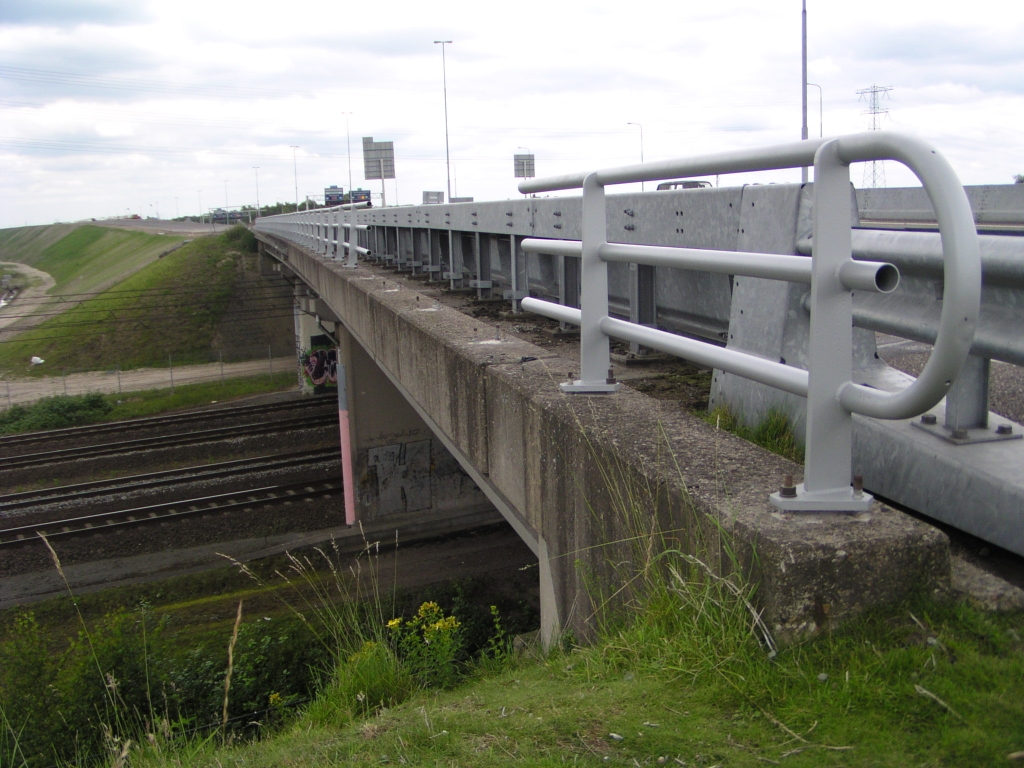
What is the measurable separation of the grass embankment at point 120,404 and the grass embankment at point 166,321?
23.9 ft

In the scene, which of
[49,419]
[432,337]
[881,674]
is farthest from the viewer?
[49,419]

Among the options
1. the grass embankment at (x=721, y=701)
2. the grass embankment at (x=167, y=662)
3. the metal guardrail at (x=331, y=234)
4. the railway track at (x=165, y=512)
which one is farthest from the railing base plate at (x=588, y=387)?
the railway track at (x=165, y=512)

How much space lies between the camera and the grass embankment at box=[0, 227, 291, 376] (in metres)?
46.9

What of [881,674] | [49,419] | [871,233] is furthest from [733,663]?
[49,419]

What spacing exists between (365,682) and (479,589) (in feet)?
38.2

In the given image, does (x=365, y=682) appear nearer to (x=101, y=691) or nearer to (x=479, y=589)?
(x=101, y=691)

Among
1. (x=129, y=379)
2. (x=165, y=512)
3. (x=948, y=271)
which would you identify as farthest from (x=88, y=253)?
(x=948, y=271)

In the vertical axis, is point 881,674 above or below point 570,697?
above

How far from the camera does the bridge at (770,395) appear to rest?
7.03 ft

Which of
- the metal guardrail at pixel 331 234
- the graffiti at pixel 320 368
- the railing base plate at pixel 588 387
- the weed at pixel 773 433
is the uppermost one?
the metal guardrail at pixel 331 234

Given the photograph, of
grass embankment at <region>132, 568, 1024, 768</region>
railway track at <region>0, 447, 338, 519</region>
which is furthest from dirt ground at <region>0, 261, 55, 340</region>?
grass embankment at <region>132, 568, 1024, 768</region>

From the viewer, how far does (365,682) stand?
383 centimetres

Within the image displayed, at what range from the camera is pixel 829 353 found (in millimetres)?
2367

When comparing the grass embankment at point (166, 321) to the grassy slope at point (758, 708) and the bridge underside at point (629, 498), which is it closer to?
the bridge underside at point (629, 498)
